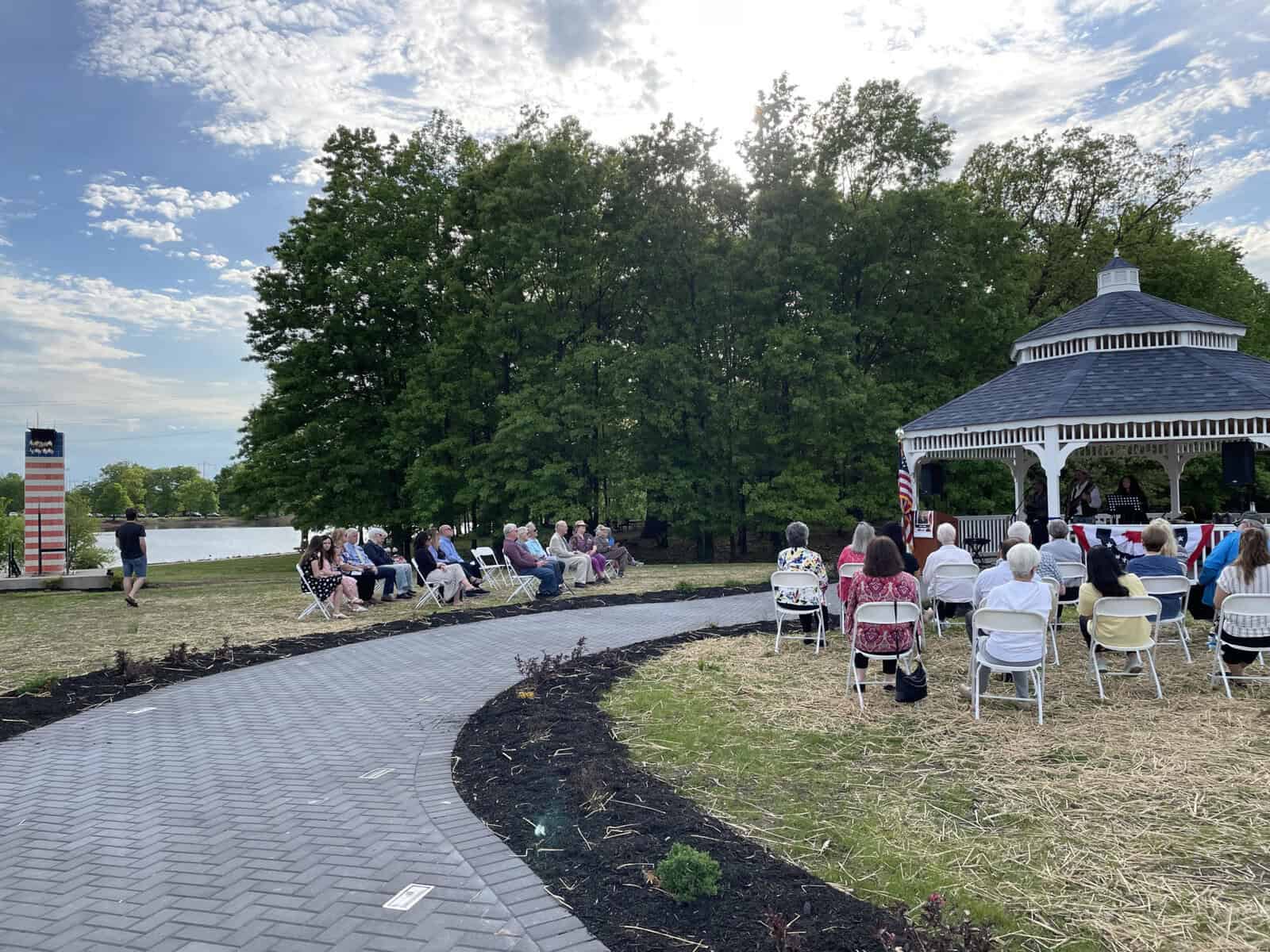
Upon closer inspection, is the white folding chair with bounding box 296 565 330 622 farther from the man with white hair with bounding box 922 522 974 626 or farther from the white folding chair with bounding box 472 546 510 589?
the man with white hair with bounding box 922 522 974 626

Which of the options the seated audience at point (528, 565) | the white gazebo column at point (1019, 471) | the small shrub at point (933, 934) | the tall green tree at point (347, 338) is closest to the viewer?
the small shrub at point (933, 934)

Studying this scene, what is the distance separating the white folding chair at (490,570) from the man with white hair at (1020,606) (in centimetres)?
1126

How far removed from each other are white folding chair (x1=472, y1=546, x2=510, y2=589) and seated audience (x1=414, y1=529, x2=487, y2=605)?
156cm

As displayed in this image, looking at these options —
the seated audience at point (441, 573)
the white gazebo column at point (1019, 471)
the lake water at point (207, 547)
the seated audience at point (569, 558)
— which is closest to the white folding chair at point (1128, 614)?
the seated audience at point (441, 573)

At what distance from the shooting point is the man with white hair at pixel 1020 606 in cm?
668

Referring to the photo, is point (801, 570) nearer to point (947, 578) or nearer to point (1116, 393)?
point (947, 578)

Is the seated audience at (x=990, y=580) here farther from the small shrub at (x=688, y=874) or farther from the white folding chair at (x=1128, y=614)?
the small shrub at (x=688, y=874)

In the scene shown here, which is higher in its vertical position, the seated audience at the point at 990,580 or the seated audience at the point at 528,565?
the seated audience at the point at 990,580

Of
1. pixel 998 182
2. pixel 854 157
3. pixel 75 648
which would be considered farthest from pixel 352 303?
pixel 998 182

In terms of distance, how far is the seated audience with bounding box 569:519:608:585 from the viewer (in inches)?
726

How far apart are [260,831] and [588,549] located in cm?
1432

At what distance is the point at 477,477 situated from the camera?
29766mm

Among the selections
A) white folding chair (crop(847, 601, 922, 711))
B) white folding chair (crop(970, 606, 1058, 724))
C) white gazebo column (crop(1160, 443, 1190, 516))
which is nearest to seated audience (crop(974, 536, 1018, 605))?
white folding chair (crop(847, 601, 922, 711))

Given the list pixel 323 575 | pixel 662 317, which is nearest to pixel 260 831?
pixel 323 575
